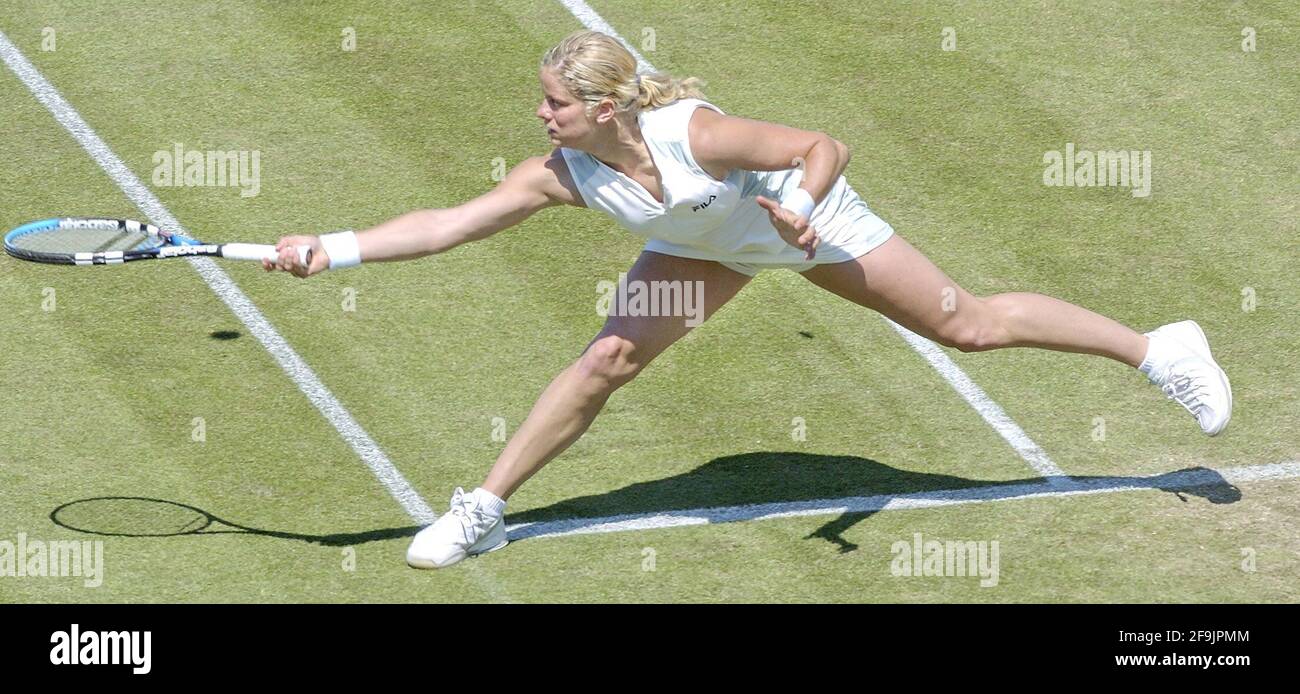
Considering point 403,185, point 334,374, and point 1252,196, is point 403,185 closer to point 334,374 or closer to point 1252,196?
point 334,374

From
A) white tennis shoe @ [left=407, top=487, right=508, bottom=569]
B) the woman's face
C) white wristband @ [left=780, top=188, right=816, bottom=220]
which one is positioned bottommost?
white tennis shoe @ [left=407, top=487, right=508, bottom=569]

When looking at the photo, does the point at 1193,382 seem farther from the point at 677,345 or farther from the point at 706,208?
the point at 677,345

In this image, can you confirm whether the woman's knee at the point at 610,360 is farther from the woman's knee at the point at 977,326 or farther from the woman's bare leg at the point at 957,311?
the woman's knee at the point at 977,326

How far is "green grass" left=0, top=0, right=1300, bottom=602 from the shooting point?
7867 mm

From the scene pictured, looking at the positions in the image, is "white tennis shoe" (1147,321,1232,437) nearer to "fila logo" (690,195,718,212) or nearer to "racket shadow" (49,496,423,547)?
"fila logo" (690,195,718,212)

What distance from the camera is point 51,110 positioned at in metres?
11.2

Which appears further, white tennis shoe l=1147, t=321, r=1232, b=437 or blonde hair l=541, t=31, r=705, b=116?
white tennis shoe l=1147, t=321, r=1232, b=437

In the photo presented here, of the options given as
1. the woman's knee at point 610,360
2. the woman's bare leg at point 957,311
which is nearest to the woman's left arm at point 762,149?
the woman's bare leg at point 957,311

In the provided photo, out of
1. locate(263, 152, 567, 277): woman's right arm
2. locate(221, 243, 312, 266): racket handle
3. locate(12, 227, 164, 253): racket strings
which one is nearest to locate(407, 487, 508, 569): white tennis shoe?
locate(263, 152, 567, 277): woman's right arm

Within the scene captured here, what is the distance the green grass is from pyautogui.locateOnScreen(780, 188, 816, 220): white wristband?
60.8 inches

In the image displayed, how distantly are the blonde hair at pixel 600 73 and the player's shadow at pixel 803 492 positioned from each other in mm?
1801

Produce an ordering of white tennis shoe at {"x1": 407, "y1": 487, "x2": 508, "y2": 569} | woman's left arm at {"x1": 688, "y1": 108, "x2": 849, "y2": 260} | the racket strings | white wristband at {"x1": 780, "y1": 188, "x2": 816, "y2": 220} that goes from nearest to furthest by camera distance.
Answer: white wristband at {"x1": 780, "y1": 188, "x2": 816, "y2": 220}, woman's left arm at {"x1": 688, "y1": 108, "x2": 849, "y2": 260}, white tennis shoe at {"x1": 407, "y1": 487, "x2": 508, "y2": 569}, the racket strings

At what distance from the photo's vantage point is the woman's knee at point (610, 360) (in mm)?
7742

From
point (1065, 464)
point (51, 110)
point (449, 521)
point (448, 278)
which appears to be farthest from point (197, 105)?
point (1065, 464)
